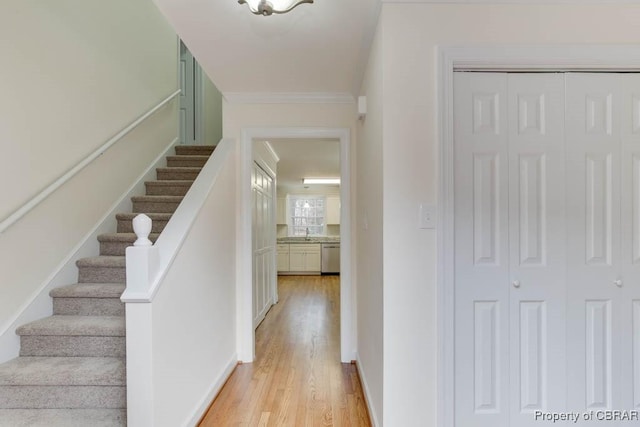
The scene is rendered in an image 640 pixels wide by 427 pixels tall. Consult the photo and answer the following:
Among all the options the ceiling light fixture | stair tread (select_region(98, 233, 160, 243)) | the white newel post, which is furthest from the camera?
the ceiling light fixture

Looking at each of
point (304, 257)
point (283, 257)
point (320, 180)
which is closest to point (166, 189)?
point (320, 180)

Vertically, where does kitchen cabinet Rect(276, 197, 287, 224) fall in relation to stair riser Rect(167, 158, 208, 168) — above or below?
below

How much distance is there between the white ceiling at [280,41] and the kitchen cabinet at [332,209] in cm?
602

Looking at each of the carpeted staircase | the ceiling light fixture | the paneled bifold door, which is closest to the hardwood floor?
the carpeted staircase

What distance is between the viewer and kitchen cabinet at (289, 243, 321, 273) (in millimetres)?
7805

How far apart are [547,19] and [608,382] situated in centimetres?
183

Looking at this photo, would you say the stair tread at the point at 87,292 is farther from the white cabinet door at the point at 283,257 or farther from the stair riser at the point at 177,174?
the white cabinet door at the point at 283,257

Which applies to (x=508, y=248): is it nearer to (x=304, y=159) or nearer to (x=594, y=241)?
(x=594, y=241)

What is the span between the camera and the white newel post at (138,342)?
139 centimetres

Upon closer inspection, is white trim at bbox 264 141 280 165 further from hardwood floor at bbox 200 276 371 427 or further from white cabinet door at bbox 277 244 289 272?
white cabinet door at bbox 277 244 289 272

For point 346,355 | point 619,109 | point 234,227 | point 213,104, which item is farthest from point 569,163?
point 213,104

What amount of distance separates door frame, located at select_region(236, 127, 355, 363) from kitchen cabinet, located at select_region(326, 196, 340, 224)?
577cm

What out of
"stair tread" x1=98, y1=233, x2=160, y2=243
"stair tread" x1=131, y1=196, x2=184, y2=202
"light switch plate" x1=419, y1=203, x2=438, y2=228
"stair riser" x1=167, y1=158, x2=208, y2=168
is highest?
"stair riser" x1=167, y1=158, x2=208, y2=168

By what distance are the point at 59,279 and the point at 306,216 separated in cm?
681
